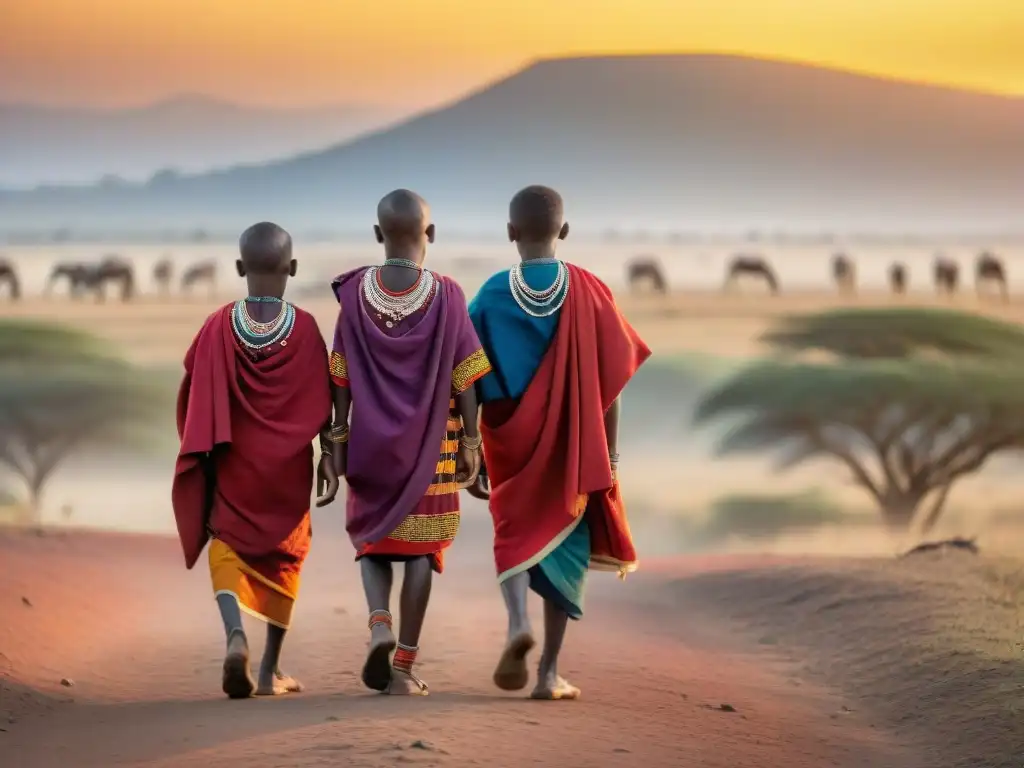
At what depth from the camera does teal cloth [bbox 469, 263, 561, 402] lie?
7.17 m

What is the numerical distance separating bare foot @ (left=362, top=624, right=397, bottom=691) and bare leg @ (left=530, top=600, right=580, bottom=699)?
68cm

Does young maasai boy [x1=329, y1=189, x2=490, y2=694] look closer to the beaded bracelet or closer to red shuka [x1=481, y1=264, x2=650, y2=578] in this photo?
the beaded bracelet

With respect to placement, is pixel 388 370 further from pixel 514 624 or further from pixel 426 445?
pixel 514 624

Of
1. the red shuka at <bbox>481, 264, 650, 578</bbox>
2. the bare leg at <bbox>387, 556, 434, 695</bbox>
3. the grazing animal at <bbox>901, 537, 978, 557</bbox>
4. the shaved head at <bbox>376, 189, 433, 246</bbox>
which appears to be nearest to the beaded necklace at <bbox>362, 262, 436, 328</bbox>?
the shaved head at <bbox>376, 189, 433, 246</bbox>

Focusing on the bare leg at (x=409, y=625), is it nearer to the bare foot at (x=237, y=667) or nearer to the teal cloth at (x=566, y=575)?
the teal cloth at (x=566, y=575)

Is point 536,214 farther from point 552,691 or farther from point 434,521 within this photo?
point 552,691

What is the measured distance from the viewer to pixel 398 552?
7.04 metres

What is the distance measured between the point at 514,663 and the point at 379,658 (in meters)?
0.55

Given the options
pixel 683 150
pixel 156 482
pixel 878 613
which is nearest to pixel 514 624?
pixel 878 613

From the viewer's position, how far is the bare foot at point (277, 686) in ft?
23.8

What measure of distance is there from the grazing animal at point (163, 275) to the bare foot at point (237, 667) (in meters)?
22.0

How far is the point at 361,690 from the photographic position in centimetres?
780

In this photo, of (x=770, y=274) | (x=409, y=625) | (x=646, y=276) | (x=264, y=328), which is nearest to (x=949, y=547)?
(x=409, y=625)

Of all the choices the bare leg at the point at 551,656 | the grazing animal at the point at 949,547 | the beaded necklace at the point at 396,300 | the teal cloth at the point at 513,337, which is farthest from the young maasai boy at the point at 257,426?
the grazing animal at the point at 949,547
